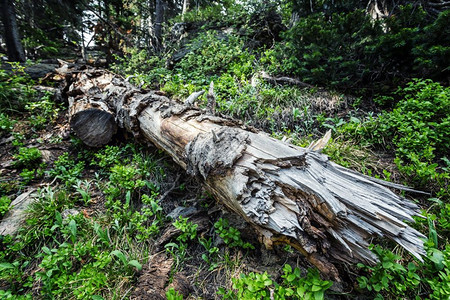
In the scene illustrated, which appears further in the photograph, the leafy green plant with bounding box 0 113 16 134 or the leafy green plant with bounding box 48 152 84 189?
the leafy green plant with bounding box 0 113 16 134

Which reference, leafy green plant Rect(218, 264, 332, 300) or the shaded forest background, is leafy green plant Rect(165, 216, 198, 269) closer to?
the shaded forest background

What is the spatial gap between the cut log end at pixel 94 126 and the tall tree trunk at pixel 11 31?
7.35 metres

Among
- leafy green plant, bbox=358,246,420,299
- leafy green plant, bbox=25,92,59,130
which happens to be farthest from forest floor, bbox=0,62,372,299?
leafy green plant, bbox=25,92,59,130

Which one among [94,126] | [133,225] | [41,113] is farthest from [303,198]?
[41,113]

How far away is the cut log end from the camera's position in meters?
3.22

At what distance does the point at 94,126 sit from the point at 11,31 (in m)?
7.65

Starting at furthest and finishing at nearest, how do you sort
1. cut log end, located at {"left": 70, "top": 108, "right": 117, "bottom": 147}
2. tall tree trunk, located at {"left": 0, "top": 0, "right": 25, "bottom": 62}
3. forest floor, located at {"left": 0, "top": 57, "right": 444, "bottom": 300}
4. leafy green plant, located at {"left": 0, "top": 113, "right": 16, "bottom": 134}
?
tall tree trunk, located at {"left": 0, "top": 0, "right": 25, "bottom": 62}, leafy green plant, located at {"left": 0, "top": 113, "right": 16, "bottom": 134}, cut log end, located at {"left": 70, "top": 108, "right": 117, "bottom": 147}, forest floor, located at {"left": 0, "top": 57, "right": 444, "bottom": 300}

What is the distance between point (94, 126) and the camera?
330 centimetres

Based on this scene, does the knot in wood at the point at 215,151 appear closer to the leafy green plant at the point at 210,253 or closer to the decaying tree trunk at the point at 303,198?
the decaying tree trunk at the point at 303,198

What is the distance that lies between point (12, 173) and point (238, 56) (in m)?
5.53

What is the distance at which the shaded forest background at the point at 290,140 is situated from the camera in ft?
5.68

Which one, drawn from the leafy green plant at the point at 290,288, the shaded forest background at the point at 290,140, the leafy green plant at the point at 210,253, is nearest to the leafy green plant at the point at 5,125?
the shaded forest background at the point at 290,140

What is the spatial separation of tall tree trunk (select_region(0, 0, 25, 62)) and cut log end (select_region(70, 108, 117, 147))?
735 centimetres

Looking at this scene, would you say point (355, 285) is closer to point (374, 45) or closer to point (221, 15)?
point (374, 45)
